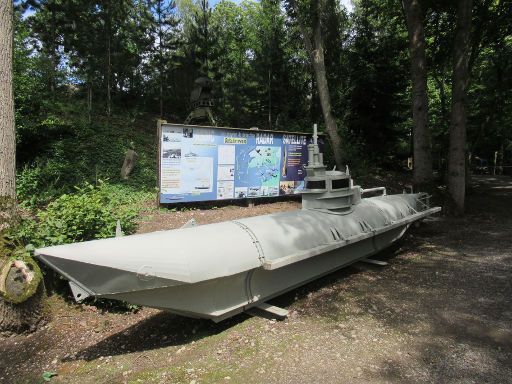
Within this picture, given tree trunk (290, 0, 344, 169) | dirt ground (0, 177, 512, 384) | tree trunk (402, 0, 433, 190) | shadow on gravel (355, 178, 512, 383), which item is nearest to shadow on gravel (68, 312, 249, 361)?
dirt ground (0, 177, 512, 384)

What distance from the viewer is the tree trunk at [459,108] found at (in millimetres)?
10141

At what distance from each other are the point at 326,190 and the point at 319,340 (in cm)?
249

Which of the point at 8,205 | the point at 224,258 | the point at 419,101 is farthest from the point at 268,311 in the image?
the point at 419,101

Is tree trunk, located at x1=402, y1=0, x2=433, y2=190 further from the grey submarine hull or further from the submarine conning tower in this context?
the grey submarine hull

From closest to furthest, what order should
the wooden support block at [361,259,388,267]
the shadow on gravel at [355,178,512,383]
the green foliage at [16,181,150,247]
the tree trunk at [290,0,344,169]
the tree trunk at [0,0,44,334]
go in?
1. the shadow on gravel at [355,178,512,383]
2. the tree trunk at [0,0,44,334]
3. the green foliage at [16,181,150,247]
4. the wooden support block at [361,259,388,267]
5. the tree trunk at [290,0,344,169]

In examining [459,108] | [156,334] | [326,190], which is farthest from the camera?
[459,108]

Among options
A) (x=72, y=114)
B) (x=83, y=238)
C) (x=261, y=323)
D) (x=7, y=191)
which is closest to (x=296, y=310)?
(x=261, y=323)

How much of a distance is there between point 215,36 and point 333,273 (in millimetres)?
21101

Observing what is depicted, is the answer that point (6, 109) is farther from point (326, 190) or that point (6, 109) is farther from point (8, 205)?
point (326, 190)

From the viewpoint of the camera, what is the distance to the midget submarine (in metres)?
3.40

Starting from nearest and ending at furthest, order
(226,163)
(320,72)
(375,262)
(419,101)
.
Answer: (375,262) → (226,163) → (419,101) → (320,72)

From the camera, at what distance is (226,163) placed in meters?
9.62

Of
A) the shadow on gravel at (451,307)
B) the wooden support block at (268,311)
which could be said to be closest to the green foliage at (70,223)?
the wooden support block at (268,311)

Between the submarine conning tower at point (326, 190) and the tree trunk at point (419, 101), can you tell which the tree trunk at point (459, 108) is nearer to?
the tree trunk at point (419, 101)
